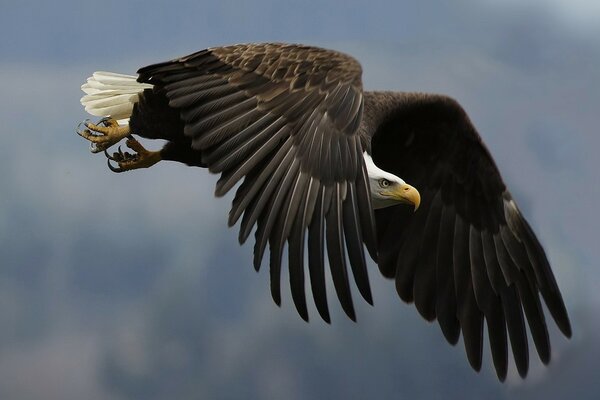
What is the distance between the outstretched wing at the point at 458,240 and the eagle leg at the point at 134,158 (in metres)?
1.51

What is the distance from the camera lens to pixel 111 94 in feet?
28.2

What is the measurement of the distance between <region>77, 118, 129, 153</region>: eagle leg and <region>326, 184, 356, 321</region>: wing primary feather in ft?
8.29

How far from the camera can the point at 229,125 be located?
6535mm

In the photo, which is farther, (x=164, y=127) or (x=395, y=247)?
(x=395, y=247)

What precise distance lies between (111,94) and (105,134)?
0.33 metres

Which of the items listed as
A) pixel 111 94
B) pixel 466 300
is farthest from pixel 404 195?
pixel 111 94

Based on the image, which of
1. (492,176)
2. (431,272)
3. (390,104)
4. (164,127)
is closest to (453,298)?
(431,272)

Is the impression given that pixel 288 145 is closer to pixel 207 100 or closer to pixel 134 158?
pixel 207 100

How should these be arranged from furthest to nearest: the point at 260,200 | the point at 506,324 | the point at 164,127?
the point at 506,324, the point at 164,127, the point at 260,200

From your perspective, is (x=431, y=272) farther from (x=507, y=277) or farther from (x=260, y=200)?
(x=260, y=200)

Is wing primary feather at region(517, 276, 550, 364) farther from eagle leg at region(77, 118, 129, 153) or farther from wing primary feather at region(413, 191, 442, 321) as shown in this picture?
eagle leg at region(77, 118, 129, 153)

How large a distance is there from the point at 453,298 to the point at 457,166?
93 centimetres

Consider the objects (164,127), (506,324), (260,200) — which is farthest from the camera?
(506,324)

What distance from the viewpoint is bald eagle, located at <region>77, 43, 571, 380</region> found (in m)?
6.14
